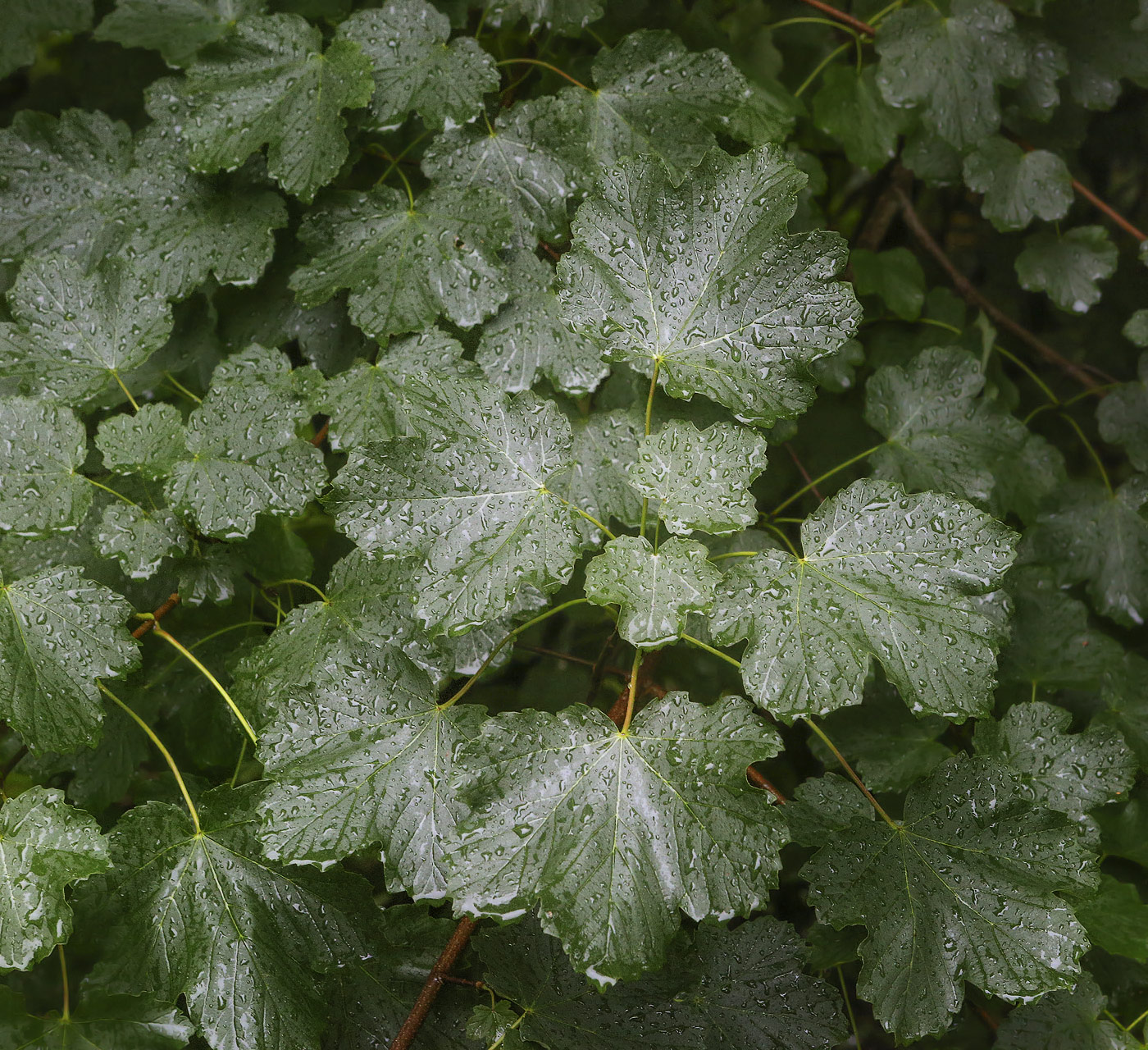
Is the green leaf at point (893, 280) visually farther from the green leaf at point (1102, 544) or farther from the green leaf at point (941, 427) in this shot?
the green leaf at point (1102, 544)

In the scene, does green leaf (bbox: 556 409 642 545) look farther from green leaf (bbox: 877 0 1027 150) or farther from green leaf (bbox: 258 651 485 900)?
green leaf (bbox: 877 0 1027 150)

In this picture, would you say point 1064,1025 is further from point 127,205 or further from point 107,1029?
point 127,205

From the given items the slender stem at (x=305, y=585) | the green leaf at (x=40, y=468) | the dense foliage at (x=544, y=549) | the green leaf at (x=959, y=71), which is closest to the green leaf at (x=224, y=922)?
the dense foliage at (x=544, y=549)

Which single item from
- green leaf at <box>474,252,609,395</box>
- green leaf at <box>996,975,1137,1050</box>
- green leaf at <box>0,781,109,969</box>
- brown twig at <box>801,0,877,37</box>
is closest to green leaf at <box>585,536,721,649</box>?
green leaf at <box>474,252,609,395</box>

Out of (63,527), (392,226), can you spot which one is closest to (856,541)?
(392,226)

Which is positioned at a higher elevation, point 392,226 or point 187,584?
point 392,226

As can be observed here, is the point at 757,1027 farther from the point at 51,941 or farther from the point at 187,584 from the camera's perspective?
the point at 187,584
